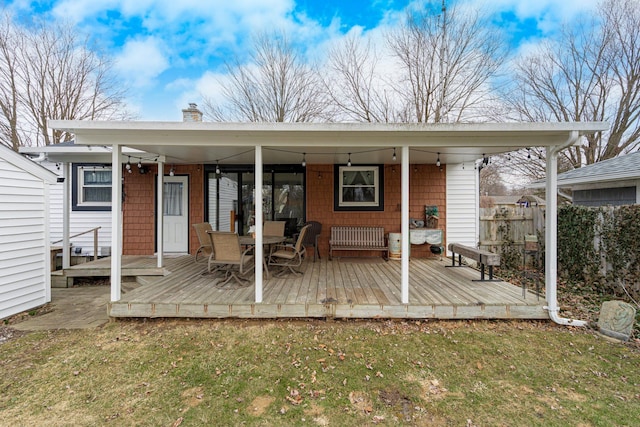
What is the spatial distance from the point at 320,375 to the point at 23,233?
5.05m

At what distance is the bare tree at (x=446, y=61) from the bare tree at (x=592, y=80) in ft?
7.04

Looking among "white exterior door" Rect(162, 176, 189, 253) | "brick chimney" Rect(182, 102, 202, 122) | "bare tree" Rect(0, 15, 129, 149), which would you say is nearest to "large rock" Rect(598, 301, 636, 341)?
"brick chimney" Rect(182, 102, 202, 122)

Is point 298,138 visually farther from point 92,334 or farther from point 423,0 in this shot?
point 423,0

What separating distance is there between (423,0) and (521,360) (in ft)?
43.9

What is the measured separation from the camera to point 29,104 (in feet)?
41.0

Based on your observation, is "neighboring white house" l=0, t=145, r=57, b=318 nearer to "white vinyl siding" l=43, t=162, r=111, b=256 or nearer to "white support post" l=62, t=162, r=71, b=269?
"white support post" l=62, t=162, r=71, b=269

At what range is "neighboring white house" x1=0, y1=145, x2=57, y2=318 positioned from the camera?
13.4 ft

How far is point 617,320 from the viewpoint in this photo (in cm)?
336

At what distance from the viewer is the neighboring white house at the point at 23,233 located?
4086 millimetres

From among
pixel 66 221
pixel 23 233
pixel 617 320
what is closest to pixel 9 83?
pixel 66 221

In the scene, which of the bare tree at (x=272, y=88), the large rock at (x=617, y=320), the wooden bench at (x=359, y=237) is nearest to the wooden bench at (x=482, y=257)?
the large rock at (x=617, y=320)

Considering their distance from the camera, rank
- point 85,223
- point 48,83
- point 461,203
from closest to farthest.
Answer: point 461,203, point 85,223, point 48,83

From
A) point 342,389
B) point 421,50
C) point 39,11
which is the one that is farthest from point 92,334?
point 39,11

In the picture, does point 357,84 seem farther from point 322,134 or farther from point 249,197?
point 322,134
